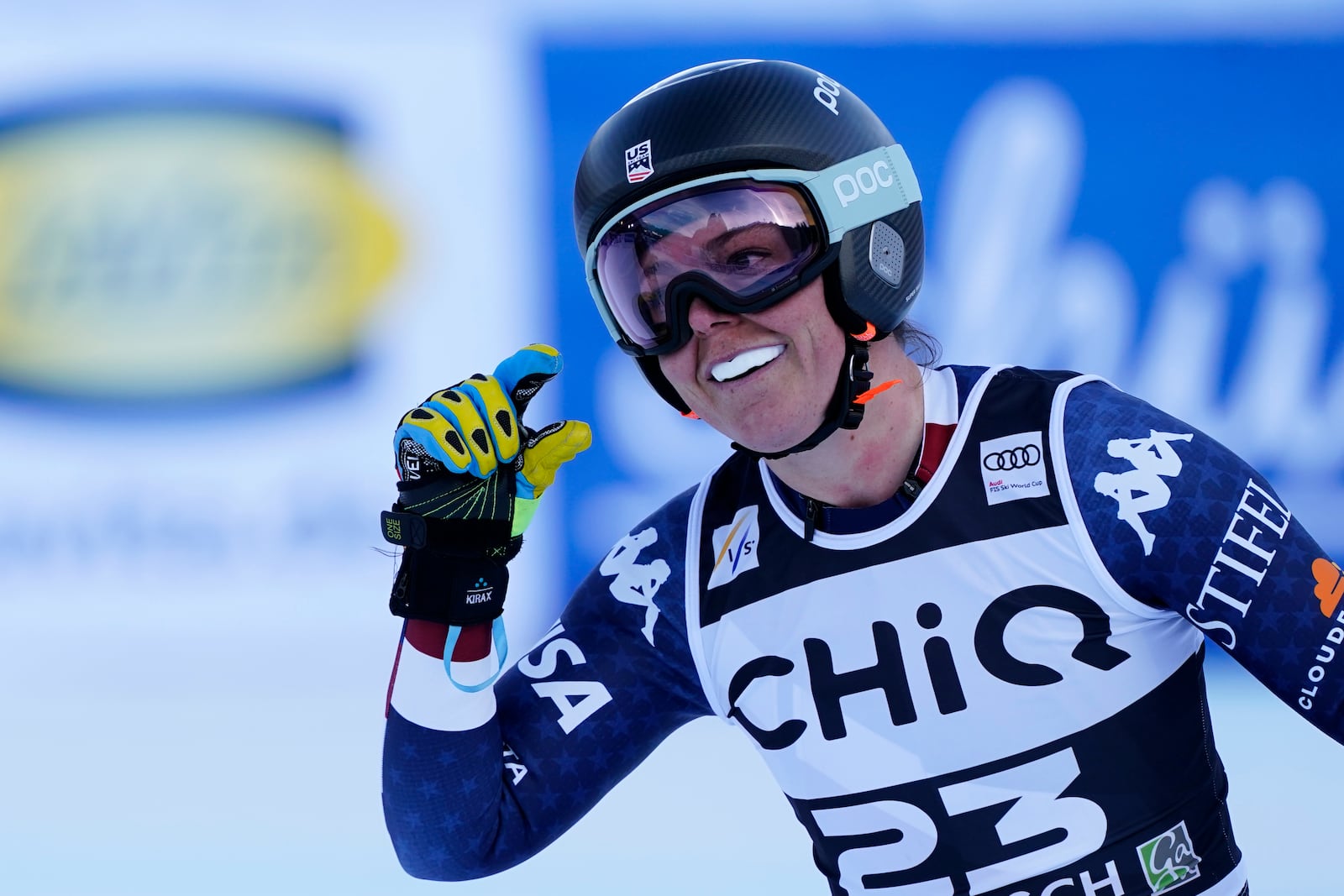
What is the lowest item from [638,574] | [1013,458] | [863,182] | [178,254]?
[638,574]

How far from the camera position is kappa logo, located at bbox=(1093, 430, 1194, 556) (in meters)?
1.84

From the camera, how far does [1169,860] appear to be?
1.96 m

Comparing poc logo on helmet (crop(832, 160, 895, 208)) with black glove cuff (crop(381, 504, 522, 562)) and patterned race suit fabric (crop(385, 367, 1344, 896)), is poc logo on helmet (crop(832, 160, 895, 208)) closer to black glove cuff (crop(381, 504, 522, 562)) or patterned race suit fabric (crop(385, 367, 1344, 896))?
patterned race suit fabric (crop(385, 367, 1344, 896))

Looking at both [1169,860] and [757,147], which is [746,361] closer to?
[757,147]

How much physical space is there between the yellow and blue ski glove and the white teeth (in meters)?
0.29

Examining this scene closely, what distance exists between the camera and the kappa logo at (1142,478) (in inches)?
72.5

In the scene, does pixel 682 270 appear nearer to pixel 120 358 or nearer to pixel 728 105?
pixel 728 105

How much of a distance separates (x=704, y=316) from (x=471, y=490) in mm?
487

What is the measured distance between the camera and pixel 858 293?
204 cm

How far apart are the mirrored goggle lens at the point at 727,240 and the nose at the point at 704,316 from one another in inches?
0.8

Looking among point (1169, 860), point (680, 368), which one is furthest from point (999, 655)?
point (680, 368)

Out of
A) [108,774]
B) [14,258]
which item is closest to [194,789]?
[108,774]

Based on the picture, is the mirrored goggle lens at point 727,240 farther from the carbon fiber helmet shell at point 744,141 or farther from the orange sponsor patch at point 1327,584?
the orange sponsor patch at point 1327,584

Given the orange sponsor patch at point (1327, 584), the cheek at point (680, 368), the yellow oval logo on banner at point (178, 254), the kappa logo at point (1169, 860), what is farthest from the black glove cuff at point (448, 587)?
the yellow oval logo on banner at point (178, 254)
